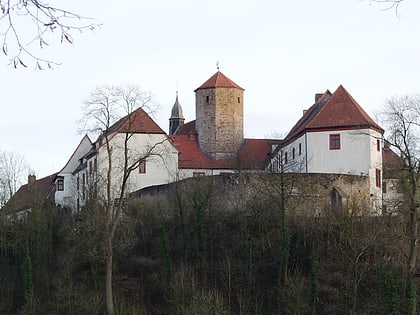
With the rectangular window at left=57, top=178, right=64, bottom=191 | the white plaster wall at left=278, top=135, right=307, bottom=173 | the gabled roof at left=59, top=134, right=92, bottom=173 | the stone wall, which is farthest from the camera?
the gabled roof at left=59, top=134, right=92, bottom=173

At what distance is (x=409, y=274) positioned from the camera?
30.8m

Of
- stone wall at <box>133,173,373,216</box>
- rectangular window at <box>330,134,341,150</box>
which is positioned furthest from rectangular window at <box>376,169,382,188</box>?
rectangular window at <box>330,134,341,150</box>

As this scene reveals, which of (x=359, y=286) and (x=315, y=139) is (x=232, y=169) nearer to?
(x=315, y=139)

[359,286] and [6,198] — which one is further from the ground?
[6,198]

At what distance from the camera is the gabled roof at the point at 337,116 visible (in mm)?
44500

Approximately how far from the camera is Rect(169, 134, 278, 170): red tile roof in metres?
52.6

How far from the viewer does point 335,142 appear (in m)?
44.0

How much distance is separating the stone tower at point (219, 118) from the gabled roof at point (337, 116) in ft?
20.8

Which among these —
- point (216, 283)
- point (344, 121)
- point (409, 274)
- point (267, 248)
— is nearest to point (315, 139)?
point (344, 121)

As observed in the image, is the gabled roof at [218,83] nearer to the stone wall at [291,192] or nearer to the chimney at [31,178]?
the chimney at [31,178]

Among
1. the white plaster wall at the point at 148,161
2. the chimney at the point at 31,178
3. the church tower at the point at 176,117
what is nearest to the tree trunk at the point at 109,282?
the white plaster wall at the point at 148,161

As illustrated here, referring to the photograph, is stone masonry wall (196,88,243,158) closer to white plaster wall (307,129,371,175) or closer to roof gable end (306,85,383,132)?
roof gable end (306,85,383,132)

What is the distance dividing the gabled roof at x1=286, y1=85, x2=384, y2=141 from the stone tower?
20.8 feet

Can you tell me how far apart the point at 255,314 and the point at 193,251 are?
6779 mm
